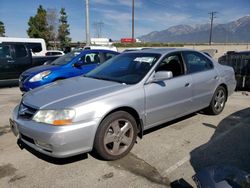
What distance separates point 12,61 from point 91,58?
3.86 meters

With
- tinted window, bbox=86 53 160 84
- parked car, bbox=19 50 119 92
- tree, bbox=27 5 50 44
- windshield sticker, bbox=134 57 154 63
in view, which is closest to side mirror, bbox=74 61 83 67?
parked car, bbox=19 50 119 92

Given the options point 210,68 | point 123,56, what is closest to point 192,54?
point 210,68

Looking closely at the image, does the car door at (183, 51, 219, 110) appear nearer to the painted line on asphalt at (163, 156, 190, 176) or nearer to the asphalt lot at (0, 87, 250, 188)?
the asphalt lot at (0, 87, 250, 188)

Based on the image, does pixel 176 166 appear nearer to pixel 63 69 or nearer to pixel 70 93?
pixel 70 93

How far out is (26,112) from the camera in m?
3.52

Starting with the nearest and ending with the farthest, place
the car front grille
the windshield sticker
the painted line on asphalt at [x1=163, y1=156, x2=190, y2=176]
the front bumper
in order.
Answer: the front bumper
the painted line on asphalt at [x1=163, y1=156, x2=190, y2=176]
the car front grille
the windshield sticker

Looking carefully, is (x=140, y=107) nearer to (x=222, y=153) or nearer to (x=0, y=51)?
(x=222, y=153)

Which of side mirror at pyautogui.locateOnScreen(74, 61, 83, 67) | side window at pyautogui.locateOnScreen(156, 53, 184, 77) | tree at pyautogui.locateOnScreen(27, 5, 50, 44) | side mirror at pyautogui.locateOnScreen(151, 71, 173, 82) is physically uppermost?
tree at pyautogui.locateOnScreen(27, 5, 50, 44)

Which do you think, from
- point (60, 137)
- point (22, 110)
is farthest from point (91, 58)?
point (60, 137)

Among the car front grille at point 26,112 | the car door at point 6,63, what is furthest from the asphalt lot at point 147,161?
the car door at point 6,63

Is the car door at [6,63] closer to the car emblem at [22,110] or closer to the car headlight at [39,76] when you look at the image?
the car headlight at [39,76]

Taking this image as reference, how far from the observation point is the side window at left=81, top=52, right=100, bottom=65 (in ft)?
26.8

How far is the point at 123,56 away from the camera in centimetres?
507

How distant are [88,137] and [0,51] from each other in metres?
8.30
